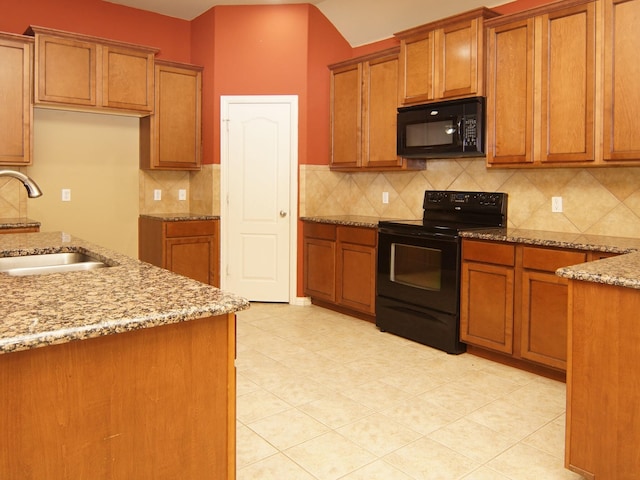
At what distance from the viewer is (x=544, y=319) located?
3.13 m

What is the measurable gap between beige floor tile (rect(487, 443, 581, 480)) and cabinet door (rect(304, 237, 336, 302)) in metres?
2.59

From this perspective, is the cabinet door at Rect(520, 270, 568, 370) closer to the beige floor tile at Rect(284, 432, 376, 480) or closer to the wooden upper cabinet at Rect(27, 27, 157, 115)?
the beige floor tile at Rect(284, 432, 376, 480)

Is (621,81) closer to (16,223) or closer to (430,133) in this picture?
(430,133)

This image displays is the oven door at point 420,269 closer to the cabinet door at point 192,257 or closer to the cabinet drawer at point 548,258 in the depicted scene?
the cabinet drawer at point 548,258

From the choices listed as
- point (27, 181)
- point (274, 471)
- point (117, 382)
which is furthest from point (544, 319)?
point (27, 181)

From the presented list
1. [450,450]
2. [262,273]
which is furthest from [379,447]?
[262,273]

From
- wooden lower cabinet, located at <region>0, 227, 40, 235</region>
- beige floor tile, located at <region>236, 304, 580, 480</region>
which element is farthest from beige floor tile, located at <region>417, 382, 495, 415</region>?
wooden lower cabinet, located at <region>0, 227, 40, 235</region>

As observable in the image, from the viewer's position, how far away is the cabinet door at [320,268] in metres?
4.74

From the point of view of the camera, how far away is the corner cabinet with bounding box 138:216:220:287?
4820 mm

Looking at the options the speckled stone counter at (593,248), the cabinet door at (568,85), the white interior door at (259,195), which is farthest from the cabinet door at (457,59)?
the white interior door at (259,195)

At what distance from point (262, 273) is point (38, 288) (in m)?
3.66

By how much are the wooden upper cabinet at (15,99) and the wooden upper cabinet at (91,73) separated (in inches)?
3.1

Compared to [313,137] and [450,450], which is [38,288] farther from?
[313,137]

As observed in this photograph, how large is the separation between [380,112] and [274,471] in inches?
129
